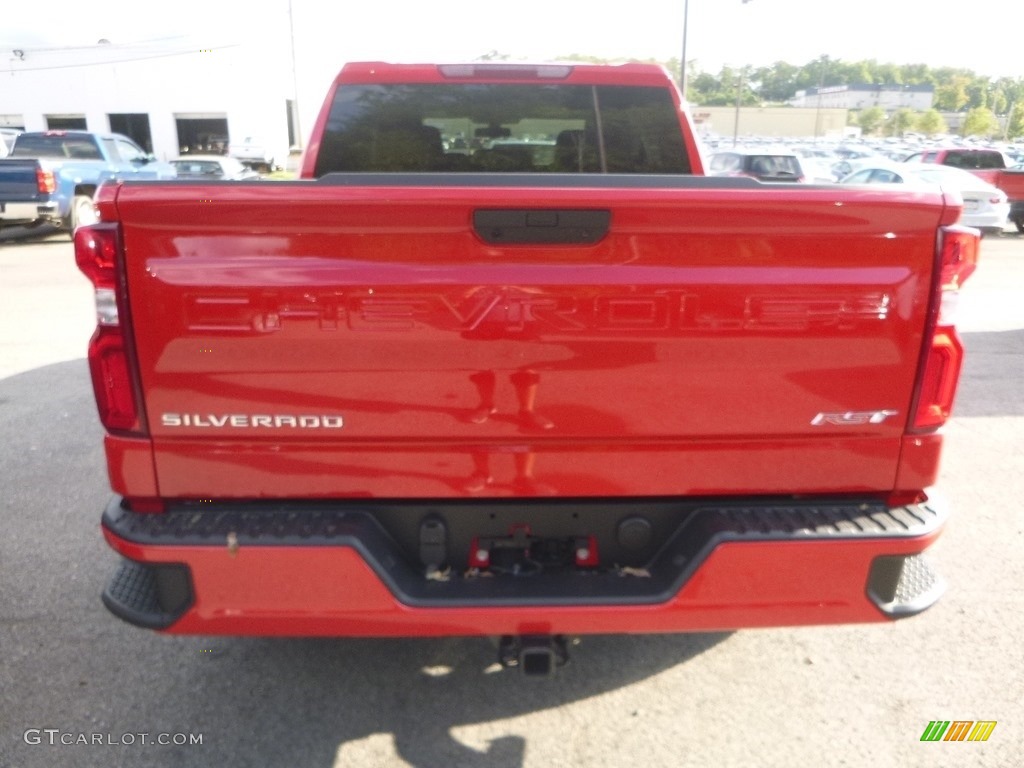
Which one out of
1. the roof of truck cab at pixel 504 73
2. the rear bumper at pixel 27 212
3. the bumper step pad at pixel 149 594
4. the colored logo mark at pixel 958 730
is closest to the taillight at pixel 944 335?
the colored logo mark at pixel 958 730

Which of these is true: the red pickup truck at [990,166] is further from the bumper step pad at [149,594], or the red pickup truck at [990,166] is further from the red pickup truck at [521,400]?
the bumper step pad at [149,594]

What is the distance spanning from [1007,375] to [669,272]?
625 cm

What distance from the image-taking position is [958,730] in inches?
107

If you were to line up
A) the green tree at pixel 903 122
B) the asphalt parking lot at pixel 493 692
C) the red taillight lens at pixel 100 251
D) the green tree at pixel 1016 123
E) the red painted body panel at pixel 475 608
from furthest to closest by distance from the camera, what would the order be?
the green tree at pixel 903 122 → the green tree at pixel 1016 123 → the asphalt parking lot at pixel 493 692 → the red painted body panel at pixel 475 608 → the red taillight lens at pixel 100 251

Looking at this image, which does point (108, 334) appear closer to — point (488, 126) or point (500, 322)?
point (500, 322)

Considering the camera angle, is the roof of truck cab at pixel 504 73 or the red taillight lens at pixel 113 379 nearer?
the red taillight lens at pixel 113 379

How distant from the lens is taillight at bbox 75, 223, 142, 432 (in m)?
2.01

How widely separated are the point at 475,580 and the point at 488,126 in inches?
102

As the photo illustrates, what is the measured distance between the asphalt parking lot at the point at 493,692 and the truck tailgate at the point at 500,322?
992 mm

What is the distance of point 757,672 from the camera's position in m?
3.03

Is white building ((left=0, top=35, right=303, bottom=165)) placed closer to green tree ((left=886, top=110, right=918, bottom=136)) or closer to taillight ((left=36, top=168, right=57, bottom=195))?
taillight ((left=36, top=168, right=57, bottom=195))

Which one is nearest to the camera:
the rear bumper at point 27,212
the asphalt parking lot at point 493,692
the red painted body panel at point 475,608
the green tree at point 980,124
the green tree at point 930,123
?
the red painted body panel at point 475,608

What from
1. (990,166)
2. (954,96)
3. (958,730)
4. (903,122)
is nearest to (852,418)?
(958,730)

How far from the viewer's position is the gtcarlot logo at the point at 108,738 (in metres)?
2.64
